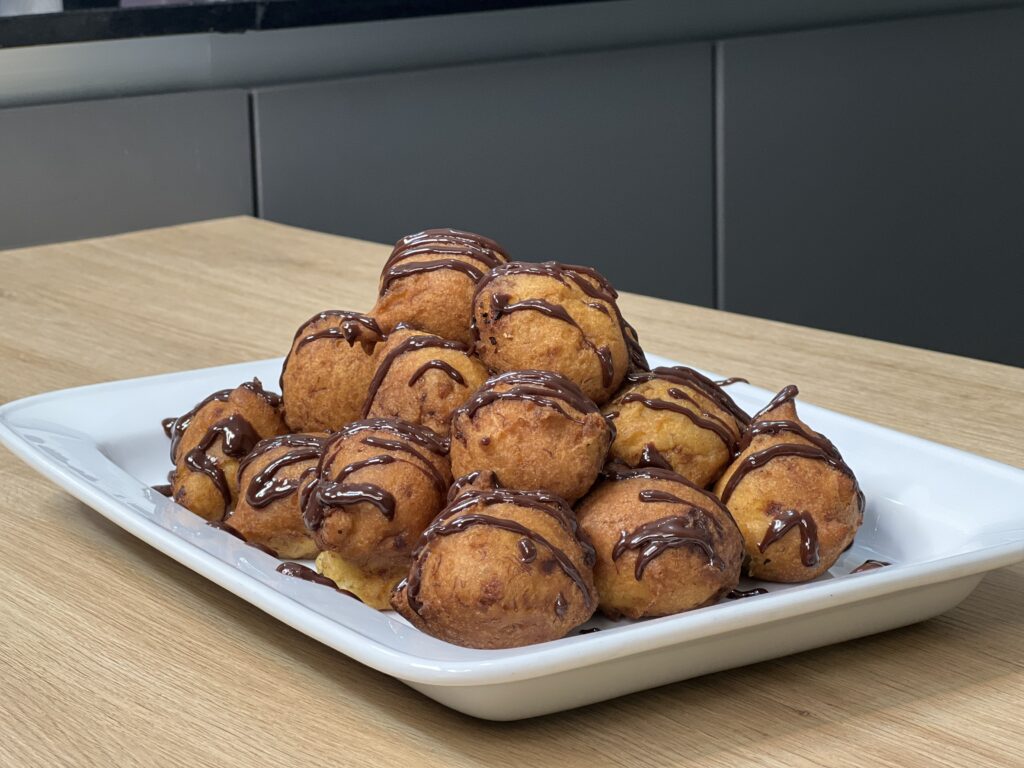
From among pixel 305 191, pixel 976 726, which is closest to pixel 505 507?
pixel 976 726

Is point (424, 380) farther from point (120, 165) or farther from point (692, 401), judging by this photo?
point (120, 165)

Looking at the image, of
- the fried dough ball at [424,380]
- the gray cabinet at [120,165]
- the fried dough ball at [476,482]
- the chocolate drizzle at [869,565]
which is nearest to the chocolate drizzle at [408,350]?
the fried dough ball at [424,380]

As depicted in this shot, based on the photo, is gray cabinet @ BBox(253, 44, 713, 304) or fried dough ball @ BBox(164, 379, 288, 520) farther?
gray cabinet @ BBox(253, 44, 713, 304)

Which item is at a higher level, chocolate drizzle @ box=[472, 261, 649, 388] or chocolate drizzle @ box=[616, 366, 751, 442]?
chocolate drizzle @ box=[472, 261, 649, 388]

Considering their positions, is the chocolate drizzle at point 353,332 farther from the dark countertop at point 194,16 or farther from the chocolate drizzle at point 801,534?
the dark countertop at point 194,16

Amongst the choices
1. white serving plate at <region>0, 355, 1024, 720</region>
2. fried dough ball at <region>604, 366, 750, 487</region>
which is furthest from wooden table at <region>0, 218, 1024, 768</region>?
fried dough ball at <region>604, 366, 750, 487</region>

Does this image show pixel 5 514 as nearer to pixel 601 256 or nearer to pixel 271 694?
pixel 271 694

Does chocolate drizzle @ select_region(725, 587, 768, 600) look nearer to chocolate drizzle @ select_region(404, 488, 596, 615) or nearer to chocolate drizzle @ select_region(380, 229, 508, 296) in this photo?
chocolate drizzle @ select_region(404, 488, 596, 615)

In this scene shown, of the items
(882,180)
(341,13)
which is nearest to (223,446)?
(341,13)
